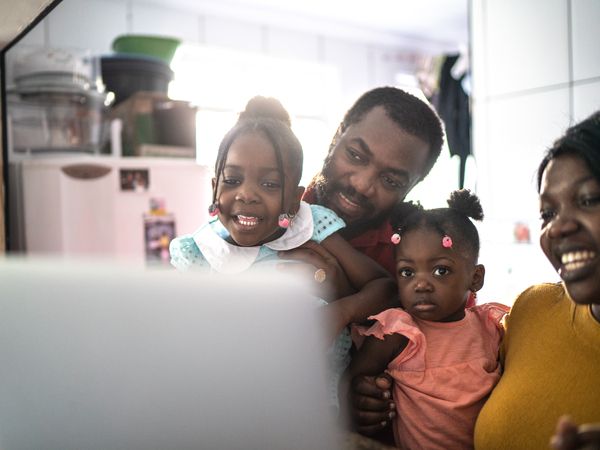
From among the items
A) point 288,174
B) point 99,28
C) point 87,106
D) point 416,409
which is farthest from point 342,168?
point 99,28

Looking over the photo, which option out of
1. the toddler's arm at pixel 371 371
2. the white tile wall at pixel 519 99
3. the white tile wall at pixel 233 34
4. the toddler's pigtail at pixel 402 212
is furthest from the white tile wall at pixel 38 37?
the toddler's arm at pixel 371 371

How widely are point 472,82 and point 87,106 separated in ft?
6.55

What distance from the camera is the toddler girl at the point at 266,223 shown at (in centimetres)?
86

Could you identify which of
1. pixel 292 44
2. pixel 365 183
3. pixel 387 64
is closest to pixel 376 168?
pixel 365 183

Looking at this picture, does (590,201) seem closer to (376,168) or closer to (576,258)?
(576,258)

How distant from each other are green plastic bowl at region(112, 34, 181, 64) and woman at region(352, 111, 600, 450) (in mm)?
3090

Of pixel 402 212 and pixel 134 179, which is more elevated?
pixel 134 179

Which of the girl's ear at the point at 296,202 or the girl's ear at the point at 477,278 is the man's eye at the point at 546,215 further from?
the girl's ear at the point at 296,202

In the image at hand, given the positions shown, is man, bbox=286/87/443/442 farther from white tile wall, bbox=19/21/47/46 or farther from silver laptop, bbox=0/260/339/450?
white tile wall, bbox=19/21/47/46

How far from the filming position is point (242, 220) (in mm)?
856

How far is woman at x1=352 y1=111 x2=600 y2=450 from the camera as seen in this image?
0.57m

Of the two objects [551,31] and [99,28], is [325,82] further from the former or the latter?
[551,31]

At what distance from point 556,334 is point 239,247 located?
0.45 m

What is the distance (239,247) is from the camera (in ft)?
2.94
